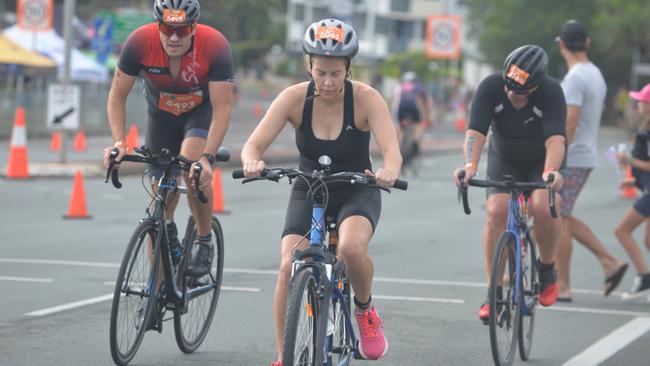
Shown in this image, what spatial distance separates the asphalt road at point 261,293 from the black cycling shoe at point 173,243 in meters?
0.58

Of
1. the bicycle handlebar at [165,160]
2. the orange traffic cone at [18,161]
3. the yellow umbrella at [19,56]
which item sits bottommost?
the orange traffic cone at [18,161]

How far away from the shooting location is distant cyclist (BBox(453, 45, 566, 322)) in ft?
27.5

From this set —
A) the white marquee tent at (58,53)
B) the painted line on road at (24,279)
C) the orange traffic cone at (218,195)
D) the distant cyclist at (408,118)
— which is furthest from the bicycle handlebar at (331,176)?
the white marquee tent at (58,53)

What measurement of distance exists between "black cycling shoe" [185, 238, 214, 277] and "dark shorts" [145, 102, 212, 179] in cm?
58

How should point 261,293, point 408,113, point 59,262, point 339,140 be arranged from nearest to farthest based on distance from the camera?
point 339,140
point 261,293
point 59,262
point 408,113

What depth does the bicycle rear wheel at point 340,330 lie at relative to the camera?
254 inches

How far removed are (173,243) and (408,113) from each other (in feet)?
59.5

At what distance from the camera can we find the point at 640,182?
11.2m

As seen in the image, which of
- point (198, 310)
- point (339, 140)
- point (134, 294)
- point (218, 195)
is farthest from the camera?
point (218, 195)

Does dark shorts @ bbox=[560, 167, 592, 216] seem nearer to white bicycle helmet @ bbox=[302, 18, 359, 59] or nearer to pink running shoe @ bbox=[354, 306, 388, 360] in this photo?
pink running shoe @ bbox=[354, 306, 388, 360]

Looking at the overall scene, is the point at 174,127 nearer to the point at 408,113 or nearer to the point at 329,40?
the point at 329,40

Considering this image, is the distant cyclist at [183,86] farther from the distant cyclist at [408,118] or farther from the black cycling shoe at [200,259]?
the distant cyclist at [408,118]

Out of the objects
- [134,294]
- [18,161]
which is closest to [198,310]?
[134,294]

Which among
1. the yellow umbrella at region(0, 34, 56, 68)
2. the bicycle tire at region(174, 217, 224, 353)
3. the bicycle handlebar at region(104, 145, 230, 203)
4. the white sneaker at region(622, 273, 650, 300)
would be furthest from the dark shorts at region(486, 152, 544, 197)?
the yellow umbrella at region(0, 34, 56, 68)
